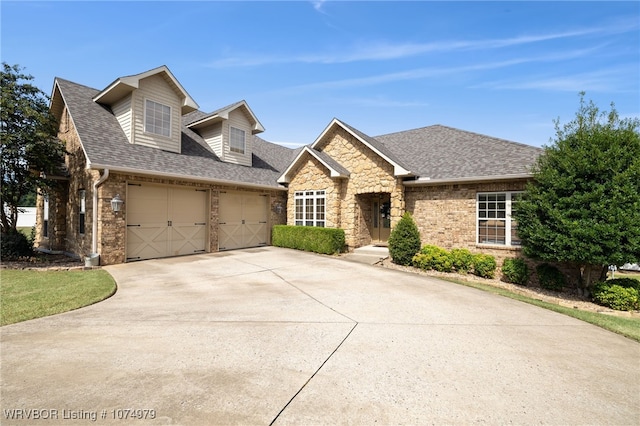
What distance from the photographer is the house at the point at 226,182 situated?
34.4 ft

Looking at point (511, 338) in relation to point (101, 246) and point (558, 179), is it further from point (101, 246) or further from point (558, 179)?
point (101, 246)

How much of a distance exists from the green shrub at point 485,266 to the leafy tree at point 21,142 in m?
16.8

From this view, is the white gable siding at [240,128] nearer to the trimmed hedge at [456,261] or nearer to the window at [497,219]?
the trimmed hedge at [456,261]

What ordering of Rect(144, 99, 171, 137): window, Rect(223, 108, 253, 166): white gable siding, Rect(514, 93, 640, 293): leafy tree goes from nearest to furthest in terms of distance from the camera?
Rect(514, 93, 640, 293): leafy tree < Rect(144, 99, 171, 137): window < Rect(223, 108, 253, 166): white gable siding

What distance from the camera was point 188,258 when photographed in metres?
11.4

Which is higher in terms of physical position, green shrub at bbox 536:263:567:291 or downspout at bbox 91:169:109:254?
downspout at bbox 91:169:109:254

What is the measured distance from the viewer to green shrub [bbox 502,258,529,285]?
9.82 meters

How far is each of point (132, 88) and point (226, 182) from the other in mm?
5191

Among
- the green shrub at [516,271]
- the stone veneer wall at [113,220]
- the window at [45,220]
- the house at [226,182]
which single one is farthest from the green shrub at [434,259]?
the window at [45,220]

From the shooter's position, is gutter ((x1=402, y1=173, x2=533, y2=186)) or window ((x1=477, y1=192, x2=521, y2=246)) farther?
window ((x1=477, y1=192, x2=521, y2=246))

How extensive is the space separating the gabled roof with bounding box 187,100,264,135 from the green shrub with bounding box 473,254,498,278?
1293 centimetres

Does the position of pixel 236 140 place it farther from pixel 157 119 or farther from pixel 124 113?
pixel 124 113

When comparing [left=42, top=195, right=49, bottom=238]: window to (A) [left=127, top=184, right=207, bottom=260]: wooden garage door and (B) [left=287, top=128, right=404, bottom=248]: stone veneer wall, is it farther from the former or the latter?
(B) [left=287, top=128, right=404, bottom=248]: stone veneer wall

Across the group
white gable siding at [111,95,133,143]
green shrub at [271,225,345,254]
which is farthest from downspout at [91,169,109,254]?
green shrub at [271,225,345,254]
